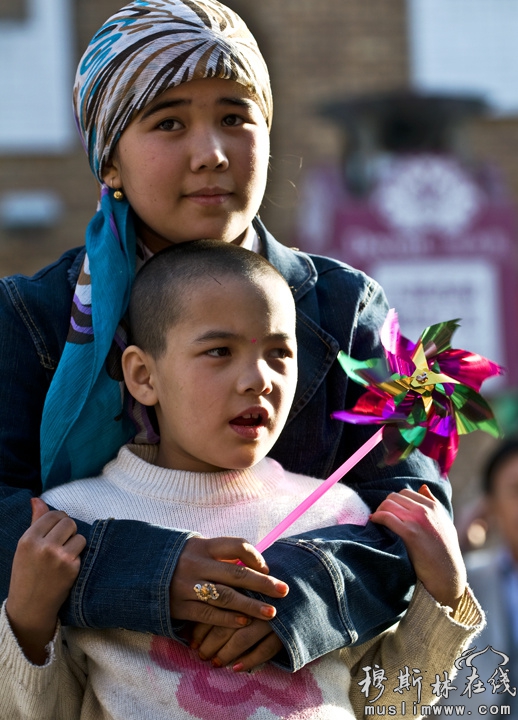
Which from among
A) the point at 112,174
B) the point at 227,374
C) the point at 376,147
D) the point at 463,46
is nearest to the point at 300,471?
the point at 227,374

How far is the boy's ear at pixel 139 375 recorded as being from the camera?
244 cm

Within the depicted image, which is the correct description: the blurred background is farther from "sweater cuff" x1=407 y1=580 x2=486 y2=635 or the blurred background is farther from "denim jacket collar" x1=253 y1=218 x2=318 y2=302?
"sweater cuff" x1=407 y1=580 x2=486 y2=635

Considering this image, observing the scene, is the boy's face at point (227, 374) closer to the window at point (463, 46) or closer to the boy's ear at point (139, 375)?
the boy's ear at point (139, 375)

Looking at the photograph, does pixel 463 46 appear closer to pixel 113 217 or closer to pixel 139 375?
pixel 113 217

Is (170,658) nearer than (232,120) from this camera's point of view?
Yes

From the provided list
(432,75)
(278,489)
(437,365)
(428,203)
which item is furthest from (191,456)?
(432,75)

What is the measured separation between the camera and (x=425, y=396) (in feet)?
7.95

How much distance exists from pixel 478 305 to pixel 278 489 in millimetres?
6633

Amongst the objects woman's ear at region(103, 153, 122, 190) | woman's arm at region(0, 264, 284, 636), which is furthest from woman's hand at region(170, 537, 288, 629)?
woman's ear at region(103, 153, 122, 190)

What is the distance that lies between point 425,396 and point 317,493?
278 mm

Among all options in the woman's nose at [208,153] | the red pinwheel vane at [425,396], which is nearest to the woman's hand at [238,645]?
the red pinwheel vane at [425,396]

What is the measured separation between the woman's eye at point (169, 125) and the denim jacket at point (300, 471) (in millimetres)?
354

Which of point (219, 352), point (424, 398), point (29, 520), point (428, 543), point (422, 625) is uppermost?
point (219, 352)

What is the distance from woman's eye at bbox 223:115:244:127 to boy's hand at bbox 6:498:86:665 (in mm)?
840
